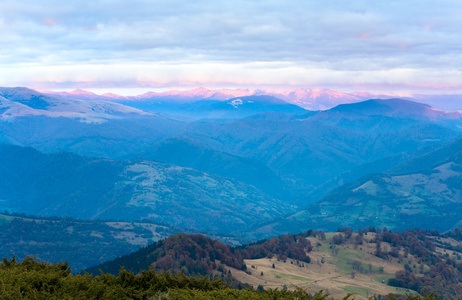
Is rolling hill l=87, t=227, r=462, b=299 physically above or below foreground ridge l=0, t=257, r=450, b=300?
below

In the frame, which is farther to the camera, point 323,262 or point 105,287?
point 323,262

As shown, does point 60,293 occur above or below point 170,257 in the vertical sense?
above

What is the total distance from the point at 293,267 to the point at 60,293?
11548 cm

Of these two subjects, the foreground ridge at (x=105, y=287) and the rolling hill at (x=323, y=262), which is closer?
the foreground ridge at (x=105, y=287)

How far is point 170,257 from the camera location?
4855 inches

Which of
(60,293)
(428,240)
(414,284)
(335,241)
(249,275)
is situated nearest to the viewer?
(60,293)

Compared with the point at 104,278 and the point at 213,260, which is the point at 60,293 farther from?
the point at 213,260

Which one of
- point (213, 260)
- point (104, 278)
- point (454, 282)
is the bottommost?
point (454, 282)

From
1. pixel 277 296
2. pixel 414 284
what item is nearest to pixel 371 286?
pixel 414 284

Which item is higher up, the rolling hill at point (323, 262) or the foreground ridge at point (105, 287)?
the foreground ridge at point (105, 287)

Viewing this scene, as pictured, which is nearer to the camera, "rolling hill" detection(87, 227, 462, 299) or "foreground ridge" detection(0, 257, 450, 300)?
"foreground ridge" detection(0, 257, 450, 300)

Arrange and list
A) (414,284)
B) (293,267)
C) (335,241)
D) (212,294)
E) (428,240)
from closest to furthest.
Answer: (212,294), (414,284), (293,267), (335,241), (428,240)

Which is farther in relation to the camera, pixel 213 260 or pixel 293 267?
pixel 293 267

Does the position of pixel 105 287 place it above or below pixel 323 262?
above
